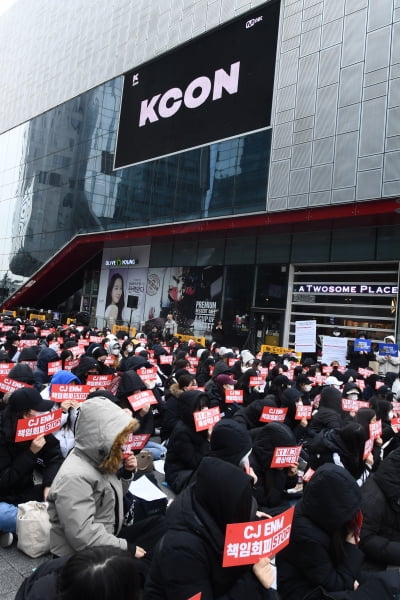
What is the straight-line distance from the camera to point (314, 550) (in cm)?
274

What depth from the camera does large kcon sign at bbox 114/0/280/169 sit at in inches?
847

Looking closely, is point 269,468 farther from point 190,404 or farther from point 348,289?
point 348,289

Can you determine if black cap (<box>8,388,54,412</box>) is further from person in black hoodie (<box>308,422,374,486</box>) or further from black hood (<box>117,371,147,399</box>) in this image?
person in black hoodie (<box>308,422,374,486</box>)

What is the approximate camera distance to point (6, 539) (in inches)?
155

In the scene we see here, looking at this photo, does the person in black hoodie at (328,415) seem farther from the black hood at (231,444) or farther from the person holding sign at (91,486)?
the person holding sign at (91,486)

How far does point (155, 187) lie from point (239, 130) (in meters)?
6.29

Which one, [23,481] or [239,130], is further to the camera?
[239,130]

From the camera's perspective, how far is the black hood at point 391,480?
3.67 m

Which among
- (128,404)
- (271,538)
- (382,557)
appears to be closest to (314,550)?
(271,538)

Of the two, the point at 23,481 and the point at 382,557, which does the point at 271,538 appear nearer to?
the point at 382,557

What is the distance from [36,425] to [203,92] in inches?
908

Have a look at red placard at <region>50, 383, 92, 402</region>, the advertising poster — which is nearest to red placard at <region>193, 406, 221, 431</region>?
red placard at <region>50, 383, 92, 402</region>

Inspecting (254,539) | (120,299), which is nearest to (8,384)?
(254,539)

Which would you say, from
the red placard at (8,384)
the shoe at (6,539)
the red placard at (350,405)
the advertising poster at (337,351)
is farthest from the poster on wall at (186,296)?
the shoe at (6,539)
